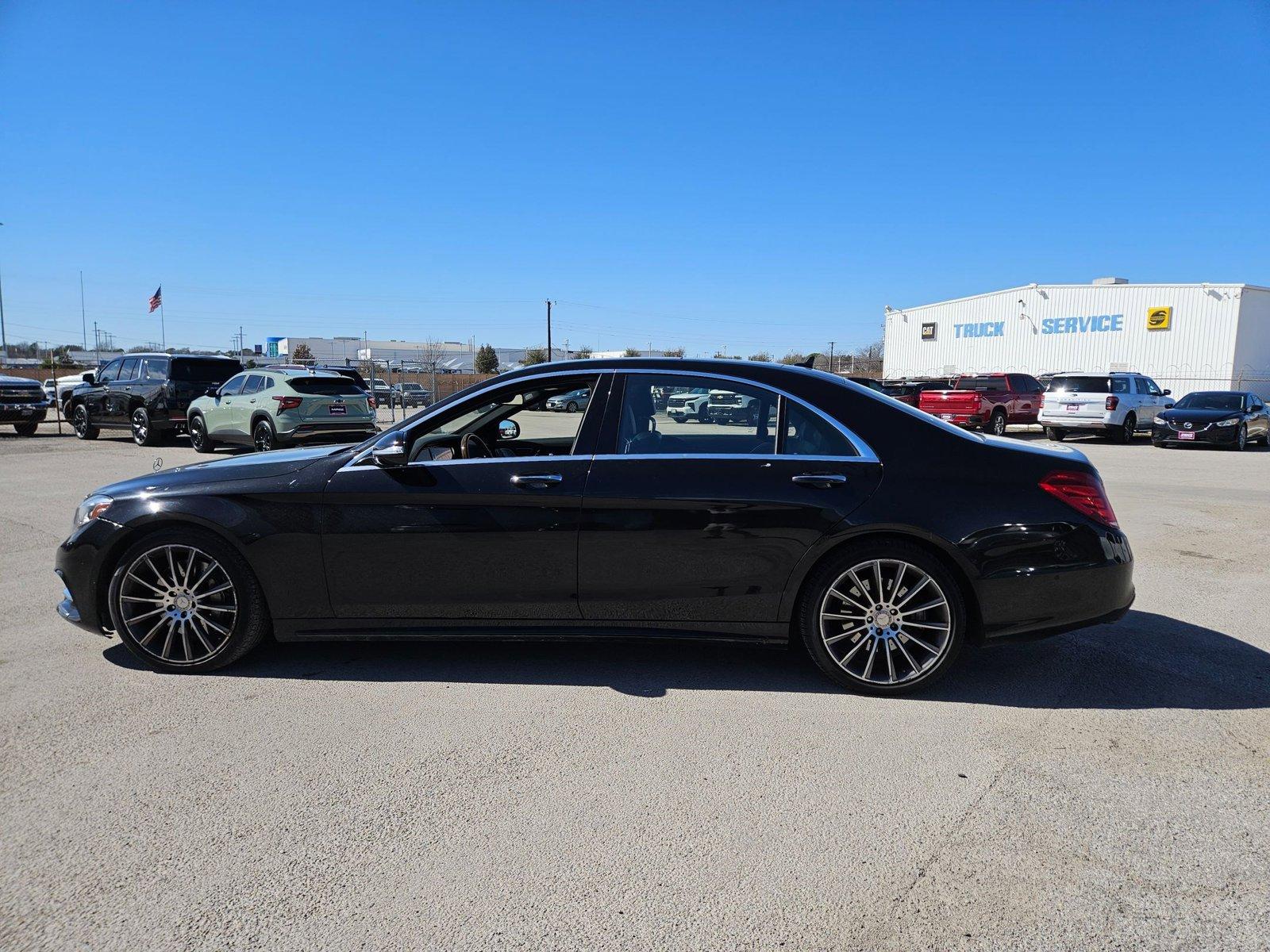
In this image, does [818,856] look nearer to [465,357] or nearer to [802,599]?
[802,599]

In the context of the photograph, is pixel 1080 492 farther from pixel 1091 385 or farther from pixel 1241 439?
pixel 1091 385

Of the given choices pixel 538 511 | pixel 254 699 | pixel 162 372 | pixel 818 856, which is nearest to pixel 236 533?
pixel 254 699

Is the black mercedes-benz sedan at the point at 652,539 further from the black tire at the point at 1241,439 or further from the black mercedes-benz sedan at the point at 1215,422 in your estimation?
the black tire at the point at 1241,439

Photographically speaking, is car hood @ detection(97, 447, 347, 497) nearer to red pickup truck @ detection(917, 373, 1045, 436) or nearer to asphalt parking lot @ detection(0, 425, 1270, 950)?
asphalt parking lot @ detection(0, 425, 1270, 950)

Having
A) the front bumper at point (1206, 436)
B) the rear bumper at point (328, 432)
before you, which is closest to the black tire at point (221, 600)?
the rear bumper at point (328, 432)

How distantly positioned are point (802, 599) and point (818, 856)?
1502 mm

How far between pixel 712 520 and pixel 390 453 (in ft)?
5.22

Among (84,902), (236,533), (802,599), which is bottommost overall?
(84,902)

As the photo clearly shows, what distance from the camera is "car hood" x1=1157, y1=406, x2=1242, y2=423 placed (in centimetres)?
1997

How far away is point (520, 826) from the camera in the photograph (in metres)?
2.89

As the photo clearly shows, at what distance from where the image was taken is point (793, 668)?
4469mm

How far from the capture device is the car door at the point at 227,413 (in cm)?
1577

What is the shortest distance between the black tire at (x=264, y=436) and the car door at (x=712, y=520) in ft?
41.6

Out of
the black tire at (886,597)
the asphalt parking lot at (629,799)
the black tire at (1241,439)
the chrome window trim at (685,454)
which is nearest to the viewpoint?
the asphalt parking lot at (629,799)
